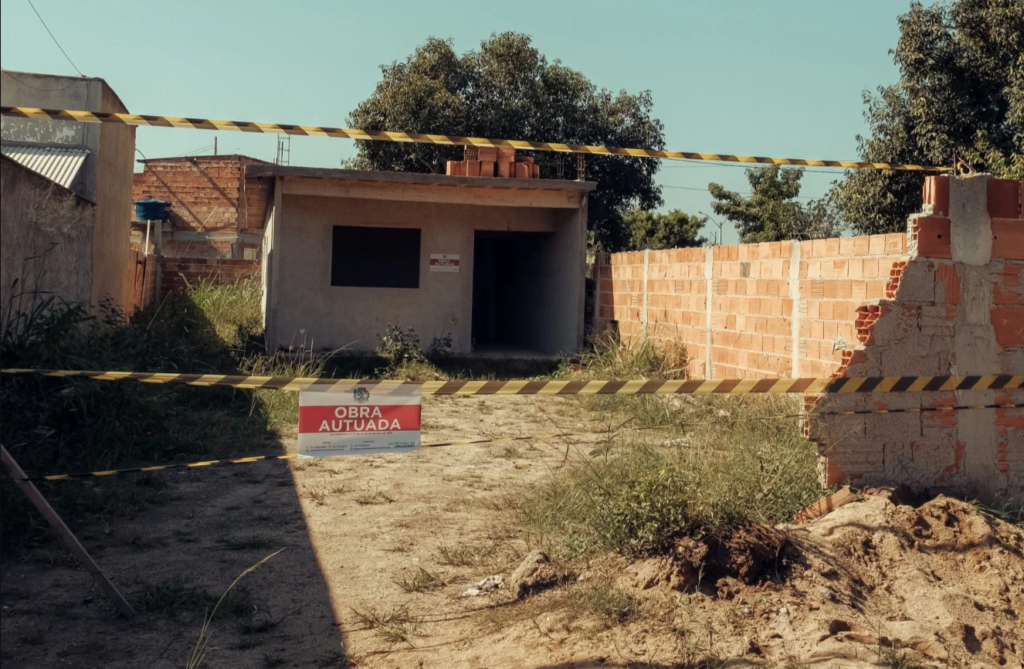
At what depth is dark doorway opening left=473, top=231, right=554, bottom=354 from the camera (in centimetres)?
1619

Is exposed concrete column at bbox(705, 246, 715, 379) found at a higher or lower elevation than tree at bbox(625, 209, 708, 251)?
lower

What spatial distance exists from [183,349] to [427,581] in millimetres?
7154

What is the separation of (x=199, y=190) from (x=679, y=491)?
27.6 metres

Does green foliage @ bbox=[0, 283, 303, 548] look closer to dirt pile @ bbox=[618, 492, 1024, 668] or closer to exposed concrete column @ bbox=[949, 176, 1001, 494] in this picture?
dirt pile @ bbox=[618, 492, 1024, 668]

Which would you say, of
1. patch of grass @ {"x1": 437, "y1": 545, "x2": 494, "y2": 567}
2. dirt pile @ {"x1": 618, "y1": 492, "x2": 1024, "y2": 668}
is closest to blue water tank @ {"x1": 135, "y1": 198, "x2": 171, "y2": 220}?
patch of grass @ {"x1": 437, "y1": 545, "x2": 494, "y2": 567}

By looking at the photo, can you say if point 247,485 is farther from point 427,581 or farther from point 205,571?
point 427,581

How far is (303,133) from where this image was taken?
5188mm

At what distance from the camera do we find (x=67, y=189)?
31.3 ft

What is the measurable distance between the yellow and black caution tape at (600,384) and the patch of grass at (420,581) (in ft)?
3.42

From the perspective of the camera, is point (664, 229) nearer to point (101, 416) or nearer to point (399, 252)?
point (399, 252)

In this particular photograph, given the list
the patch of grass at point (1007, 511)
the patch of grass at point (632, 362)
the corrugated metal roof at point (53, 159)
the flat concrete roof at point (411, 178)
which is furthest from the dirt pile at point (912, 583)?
the corrugated metal roof at point (53, 159)

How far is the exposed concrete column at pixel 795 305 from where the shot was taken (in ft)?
28.0

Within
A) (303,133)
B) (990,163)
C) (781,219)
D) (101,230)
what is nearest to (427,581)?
(303,133)

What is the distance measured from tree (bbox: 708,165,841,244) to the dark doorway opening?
820 centimetres
